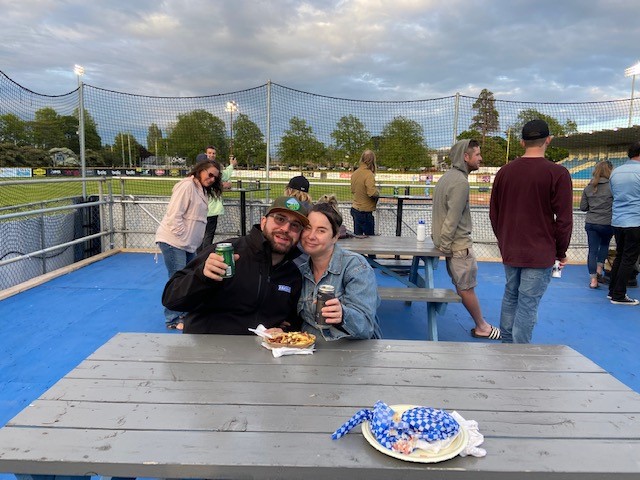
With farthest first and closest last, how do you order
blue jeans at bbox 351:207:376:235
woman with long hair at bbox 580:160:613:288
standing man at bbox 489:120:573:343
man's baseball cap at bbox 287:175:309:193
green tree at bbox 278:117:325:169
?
green tree at bbox 278:117:325:169 → blue jeans at bbox 351:207:376:235 → woman with long hair at bbox 580:160:613:288 → man's baseball cap at bbox 287:175:309:193 → standing man at bbox 489:120:573:343

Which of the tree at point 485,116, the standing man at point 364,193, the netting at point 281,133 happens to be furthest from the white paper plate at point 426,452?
the tree at point 485,116

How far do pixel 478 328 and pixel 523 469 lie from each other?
10.3 ft

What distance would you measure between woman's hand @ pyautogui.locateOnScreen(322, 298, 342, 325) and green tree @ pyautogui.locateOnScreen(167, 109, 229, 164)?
694 cm

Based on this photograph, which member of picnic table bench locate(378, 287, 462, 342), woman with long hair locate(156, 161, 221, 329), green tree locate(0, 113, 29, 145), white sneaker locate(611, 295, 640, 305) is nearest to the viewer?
picnic table bench locate(378, 287, 462, 342)

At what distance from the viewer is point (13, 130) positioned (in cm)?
914

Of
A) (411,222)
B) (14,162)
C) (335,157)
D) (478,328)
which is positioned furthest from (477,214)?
(14,162)

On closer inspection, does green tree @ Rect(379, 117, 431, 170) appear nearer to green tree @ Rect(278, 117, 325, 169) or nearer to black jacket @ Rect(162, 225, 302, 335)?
green tree @ Rect(278, 117, 325, 169)

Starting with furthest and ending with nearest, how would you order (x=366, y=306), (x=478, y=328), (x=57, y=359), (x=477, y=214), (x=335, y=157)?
(x=335, y=157) < (x=477, y=214) < (x=478, y=328) < (x=57, y=359) < (x=366, y=306)

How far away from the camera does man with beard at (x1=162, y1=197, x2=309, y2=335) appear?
2.15 metres

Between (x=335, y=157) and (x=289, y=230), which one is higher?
(x=335, y=157)

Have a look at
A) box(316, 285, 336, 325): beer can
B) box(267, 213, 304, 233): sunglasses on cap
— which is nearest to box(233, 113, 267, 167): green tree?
box(267, 213, 304, 233): sunglasses on cap

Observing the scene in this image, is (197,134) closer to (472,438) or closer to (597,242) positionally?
(597,242)

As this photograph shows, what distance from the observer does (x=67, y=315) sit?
14.5 feet

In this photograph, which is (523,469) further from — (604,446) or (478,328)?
(478,328)
